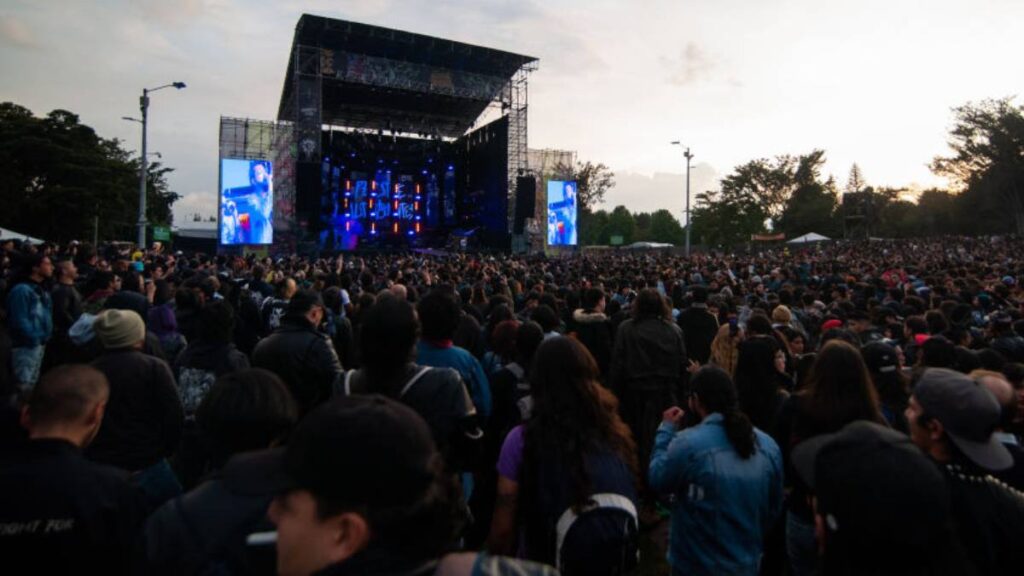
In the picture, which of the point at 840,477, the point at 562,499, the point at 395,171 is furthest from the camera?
the point at 395,171

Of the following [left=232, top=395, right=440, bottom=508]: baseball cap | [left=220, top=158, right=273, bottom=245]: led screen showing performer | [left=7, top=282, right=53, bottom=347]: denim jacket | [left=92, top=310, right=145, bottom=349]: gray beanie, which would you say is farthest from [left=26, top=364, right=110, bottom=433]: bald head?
[left=220, top=158, right=273, bottom=245]: led screen showing performer

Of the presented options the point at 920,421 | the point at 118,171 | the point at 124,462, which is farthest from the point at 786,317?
the point at 118,171

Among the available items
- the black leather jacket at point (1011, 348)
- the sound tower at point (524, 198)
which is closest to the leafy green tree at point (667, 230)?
the sound tower at point (524, 198)

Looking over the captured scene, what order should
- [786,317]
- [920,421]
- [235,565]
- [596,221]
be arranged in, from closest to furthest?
[235,565] < [920,421] < [786,317] < [596,221]

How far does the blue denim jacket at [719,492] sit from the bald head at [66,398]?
7.50ft

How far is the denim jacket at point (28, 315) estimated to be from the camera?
573cm

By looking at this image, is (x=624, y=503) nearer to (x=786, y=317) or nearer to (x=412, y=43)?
(x=786, y=317)

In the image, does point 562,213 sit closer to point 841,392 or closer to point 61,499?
point 841,392

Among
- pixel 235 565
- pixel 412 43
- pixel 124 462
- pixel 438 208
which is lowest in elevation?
pixel 124 462

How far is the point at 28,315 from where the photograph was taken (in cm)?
581

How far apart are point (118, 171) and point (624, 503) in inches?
1466

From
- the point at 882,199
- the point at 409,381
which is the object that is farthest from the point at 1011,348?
the point at 882,199

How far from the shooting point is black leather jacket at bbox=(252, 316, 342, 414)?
350cm

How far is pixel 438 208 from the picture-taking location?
3650 cm
